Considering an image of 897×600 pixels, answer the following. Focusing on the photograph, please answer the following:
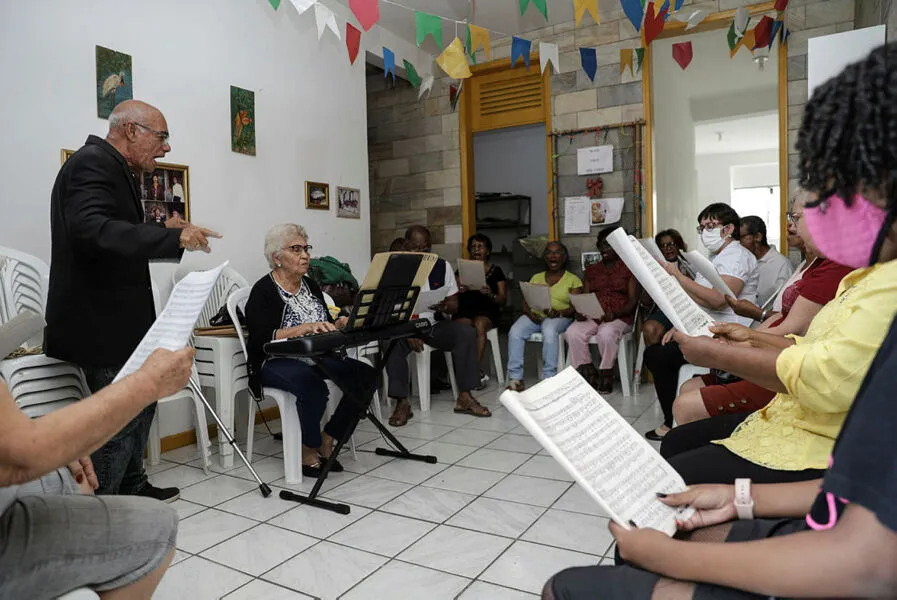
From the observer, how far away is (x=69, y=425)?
0.89m

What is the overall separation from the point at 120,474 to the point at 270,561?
70cm

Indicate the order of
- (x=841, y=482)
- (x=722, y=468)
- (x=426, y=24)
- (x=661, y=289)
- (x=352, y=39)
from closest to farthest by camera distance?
(x=841, y=482) → (x=722, y=468) → (x=661, y=289) → (x=426, y=24) → (x=352, y=39)

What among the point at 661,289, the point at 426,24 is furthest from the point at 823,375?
the point at 426,24

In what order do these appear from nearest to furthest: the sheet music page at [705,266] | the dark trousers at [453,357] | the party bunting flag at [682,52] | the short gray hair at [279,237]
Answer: the sheet music page at [705,266] < the short gray hair at [279,237] < the dark trousers at [453,357] < the party bunting flag at [682,52]

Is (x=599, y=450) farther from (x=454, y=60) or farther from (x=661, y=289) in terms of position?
(x=454, y=60)

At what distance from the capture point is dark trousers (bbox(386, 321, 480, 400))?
3930 millimetres

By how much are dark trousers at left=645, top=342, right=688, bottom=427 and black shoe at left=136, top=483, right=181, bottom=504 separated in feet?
7.80

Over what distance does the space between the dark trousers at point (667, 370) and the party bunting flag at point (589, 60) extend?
103 inches

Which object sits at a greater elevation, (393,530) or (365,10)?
(365,10)

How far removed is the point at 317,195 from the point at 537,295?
1740 millimetres

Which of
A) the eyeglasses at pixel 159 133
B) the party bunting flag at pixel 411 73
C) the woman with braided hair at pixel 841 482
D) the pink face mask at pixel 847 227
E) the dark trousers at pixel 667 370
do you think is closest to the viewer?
the woman with braided hair at pixel 841 482

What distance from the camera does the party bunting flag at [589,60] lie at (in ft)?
15.7

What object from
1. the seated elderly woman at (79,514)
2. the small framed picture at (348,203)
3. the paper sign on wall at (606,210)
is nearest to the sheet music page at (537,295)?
the paper sign on wall at (606,210)

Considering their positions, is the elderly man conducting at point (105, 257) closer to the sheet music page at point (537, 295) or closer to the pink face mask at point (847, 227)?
the pink face mask at point (847, 227)
